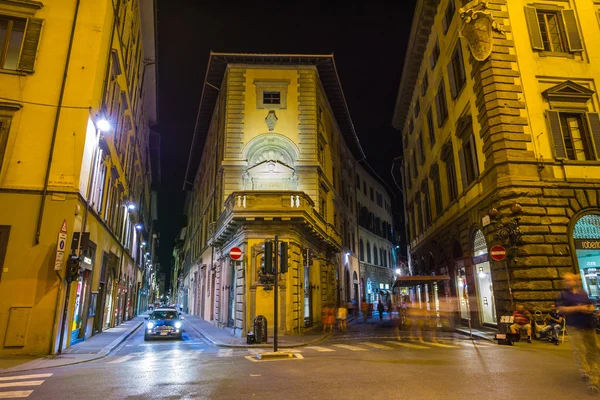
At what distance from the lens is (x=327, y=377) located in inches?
324

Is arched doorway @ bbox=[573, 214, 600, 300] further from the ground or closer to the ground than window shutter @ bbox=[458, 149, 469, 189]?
closer to the ground

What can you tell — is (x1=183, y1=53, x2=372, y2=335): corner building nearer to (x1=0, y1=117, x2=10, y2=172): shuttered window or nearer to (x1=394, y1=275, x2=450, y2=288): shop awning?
(x1=394, y1=275, x2=450, y2=288): shop awning

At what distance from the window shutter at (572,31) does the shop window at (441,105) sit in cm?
627

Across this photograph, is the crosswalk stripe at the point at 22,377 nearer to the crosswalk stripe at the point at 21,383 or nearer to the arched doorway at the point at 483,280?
the crosswalk stripe at the point at 21,383

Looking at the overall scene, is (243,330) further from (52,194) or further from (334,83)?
(334,83)

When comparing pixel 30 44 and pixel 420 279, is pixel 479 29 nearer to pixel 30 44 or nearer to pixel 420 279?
pixel 420 279

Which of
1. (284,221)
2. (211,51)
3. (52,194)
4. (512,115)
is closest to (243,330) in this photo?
(284,221)

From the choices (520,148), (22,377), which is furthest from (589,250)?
(22,377)

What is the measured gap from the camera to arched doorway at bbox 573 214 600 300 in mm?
15102

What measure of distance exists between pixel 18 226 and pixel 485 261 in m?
18.1

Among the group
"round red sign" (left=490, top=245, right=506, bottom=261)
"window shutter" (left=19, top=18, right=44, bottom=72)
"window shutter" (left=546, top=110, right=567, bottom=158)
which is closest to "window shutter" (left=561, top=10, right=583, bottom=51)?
"window shutter" (left=546, top=110, right=567, bottom=158)

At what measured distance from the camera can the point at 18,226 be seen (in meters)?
13.1

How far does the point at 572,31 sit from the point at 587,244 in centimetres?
988

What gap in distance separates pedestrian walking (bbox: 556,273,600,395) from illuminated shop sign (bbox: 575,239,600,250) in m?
9.48
